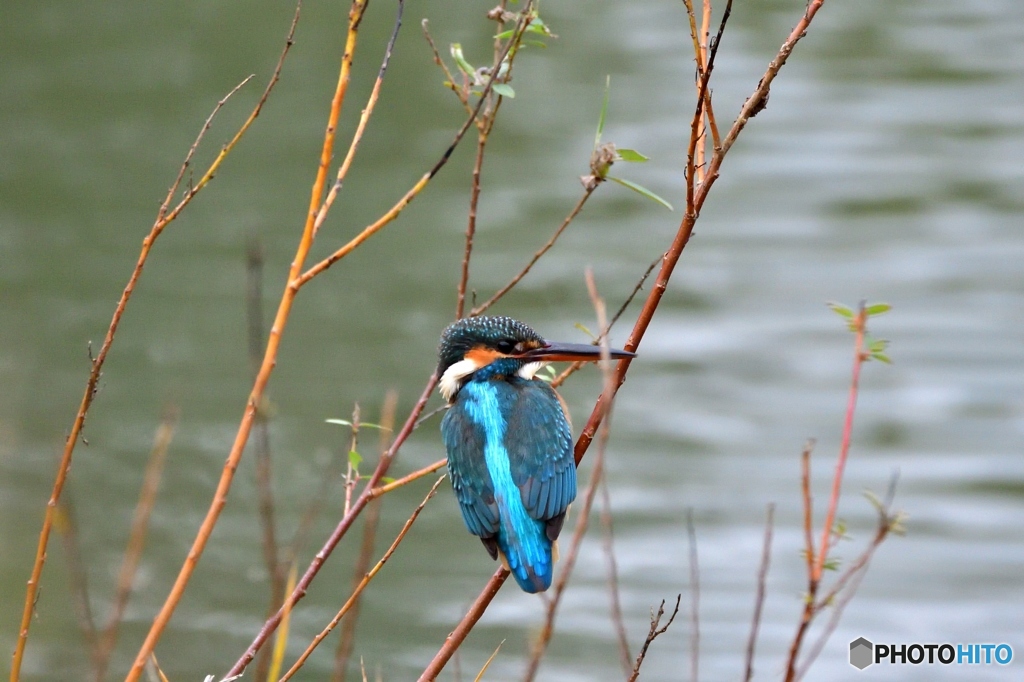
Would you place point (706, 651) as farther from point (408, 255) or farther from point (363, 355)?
point (408, 255)

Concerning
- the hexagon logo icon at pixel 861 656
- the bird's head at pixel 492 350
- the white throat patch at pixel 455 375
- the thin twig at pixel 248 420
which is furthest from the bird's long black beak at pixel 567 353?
the hexagon logo icon at pixel 861 656

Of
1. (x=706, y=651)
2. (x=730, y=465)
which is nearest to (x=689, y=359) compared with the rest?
(x=730, y=465)

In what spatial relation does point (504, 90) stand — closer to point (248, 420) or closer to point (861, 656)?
point (248, 420)

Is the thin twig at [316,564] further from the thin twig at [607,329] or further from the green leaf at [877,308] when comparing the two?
the green leaf at [877,308]

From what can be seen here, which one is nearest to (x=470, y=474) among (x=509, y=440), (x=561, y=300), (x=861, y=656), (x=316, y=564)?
(x=509, y=440)

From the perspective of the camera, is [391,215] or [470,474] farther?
[470,474]

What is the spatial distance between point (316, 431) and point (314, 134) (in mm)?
2534

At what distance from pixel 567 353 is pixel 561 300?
4.50 meters

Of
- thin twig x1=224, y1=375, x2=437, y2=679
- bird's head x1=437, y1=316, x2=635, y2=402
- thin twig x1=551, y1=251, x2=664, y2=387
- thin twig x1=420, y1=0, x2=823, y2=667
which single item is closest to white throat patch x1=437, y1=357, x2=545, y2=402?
bird's head x1=437, y1=316, x2=635, y2=402

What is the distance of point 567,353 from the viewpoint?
2.60 meters

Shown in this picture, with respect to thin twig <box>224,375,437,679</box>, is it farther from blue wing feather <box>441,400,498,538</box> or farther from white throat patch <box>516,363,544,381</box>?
white throat patch <box>516,363,544,381</box>

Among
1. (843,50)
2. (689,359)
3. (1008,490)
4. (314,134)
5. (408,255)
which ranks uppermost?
(843,50)

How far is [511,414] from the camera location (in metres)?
2.60

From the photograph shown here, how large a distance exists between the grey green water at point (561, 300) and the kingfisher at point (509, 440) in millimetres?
2500
